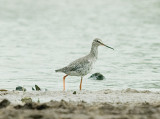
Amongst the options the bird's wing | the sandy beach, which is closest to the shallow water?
the bird's wing

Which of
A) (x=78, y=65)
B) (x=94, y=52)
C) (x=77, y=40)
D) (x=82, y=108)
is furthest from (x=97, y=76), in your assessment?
(x=77, y=40)

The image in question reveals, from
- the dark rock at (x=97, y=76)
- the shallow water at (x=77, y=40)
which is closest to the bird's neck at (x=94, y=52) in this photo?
the shallow water at (x=77, y=40)

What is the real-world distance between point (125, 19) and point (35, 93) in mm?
24271

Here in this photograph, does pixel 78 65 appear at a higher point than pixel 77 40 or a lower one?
lower

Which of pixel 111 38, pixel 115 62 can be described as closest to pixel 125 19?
pixel 111 38

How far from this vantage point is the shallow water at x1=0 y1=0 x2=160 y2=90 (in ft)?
51.1

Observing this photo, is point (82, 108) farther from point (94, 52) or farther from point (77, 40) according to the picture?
point (77, 40)

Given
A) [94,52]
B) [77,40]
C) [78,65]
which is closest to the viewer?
[78,65]

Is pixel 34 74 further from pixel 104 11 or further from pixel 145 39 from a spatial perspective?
pixel 104 11

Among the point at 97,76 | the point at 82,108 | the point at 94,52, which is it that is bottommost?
the point at 82,108

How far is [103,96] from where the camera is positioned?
36.6 ft

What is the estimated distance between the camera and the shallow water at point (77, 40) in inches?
613

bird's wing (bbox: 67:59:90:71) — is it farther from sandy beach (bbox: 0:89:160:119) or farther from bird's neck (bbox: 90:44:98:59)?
sandy beach (bbox: 0:89:160:119)

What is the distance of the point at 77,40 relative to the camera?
2533 cm
